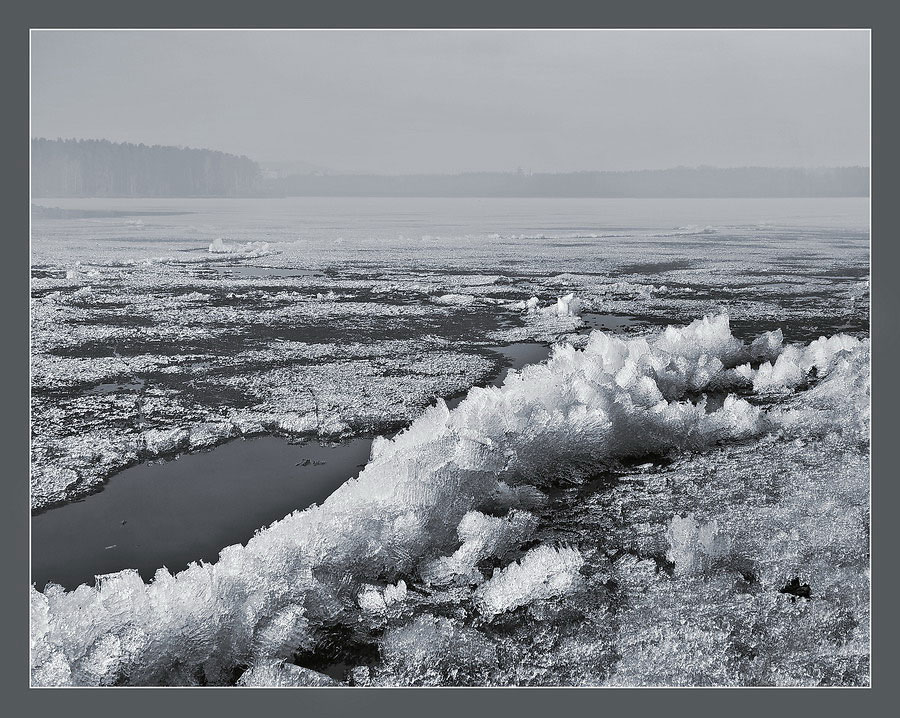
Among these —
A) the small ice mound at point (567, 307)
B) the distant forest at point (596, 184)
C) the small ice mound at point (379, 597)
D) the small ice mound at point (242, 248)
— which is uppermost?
the distant forest at point (596, 184)

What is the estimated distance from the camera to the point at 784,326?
10.4ft

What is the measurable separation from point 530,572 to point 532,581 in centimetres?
3

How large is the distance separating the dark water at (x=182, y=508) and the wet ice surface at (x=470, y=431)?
0.05 m

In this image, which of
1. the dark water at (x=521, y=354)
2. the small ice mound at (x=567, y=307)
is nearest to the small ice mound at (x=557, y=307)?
the small ice mound at (x=567, y=307)

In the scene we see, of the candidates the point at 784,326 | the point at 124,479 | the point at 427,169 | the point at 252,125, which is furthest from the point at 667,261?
the point at 124,479

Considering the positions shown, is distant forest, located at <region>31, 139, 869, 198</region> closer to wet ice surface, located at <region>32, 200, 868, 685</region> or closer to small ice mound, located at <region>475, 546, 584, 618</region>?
wet ice surface, located at <region>32, 200, 868, 685</region>

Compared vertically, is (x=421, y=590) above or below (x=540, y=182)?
below

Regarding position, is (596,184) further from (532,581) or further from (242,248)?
(532,581)

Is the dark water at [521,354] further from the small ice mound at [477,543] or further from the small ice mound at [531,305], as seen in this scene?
the small ice mound at [477,543]

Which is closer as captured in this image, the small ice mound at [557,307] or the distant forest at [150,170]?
the distant forest at [150,170]

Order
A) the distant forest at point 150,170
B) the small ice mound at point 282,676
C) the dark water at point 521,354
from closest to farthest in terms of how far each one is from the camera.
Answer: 1. the small ice mound at point 282,676
2. the distant forest at point 150,170
3. the dark water at point 521,354

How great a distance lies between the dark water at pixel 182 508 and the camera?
2461mm

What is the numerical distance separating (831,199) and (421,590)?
2.02 metres

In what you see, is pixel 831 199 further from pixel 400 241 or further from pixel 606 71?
pixel 400 241
